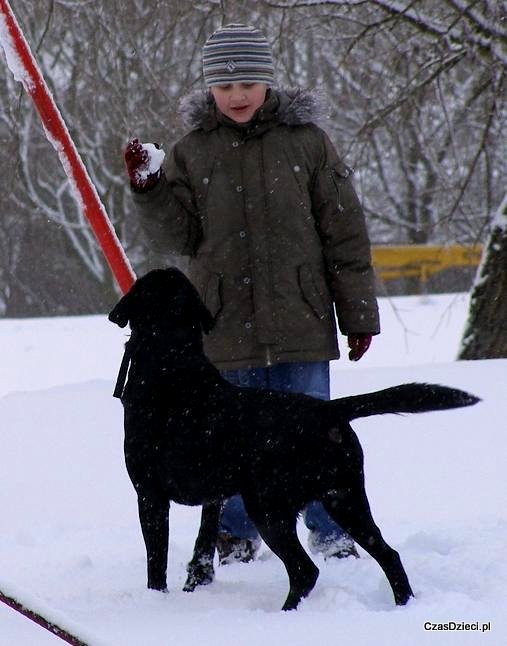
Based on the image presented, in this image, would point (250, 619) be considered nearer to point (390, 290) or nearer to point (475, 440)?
point (475, 440)

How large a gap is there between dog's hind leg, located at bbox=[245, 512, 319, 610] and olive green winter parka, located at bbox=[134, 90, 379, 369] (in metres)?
0.76

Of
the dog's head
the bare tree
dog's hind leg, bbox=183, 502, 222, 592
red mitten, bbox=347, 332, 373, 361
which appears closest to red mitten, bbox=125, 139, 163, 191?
the dog's head

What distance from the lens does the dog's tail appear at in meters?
3.35

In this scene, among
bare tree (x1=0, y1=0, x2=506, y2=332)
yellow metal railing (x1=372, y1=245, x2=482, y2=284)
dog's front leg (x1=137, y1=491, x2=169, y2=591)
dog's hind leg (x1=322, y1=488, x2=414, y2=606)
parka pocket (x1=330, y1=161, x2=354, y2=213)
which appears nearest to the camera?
dog's hind leg (x1=322, y1=488, x2=414, y2=606)

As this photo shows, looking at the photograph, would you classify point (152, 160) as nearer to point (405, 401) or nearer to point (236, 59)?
point (236, 59)

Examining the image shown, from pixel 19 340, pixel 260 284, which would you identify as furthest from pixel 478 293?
pixel 19 340

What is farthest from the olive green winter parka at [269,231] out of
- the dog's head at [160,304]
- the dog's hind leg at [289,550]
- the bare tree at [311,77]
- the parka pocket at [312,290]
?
the dog's hind leg at [289,550]

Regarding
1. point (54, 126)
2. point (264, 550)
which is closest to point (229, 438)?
point (264, 550)

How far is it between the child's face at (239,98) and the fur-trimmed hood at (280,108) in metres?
0.04

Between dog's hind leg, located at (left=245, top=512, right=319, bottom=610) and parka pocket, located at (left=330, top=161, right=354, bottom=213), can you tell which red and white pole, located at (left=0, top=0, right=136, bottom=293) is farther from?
dog's hind leg, located at (left=245, top=512, right=319, bottom=610)

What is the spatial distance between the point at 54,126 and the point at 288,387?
53.2 inches

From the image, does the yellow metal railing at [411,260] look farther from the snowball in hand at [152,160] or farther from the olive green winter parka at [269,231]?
the snowball in hand at [152,160]

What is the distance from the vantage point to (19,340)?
1545 cm

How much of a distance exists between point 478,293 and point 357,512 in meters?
5.01
